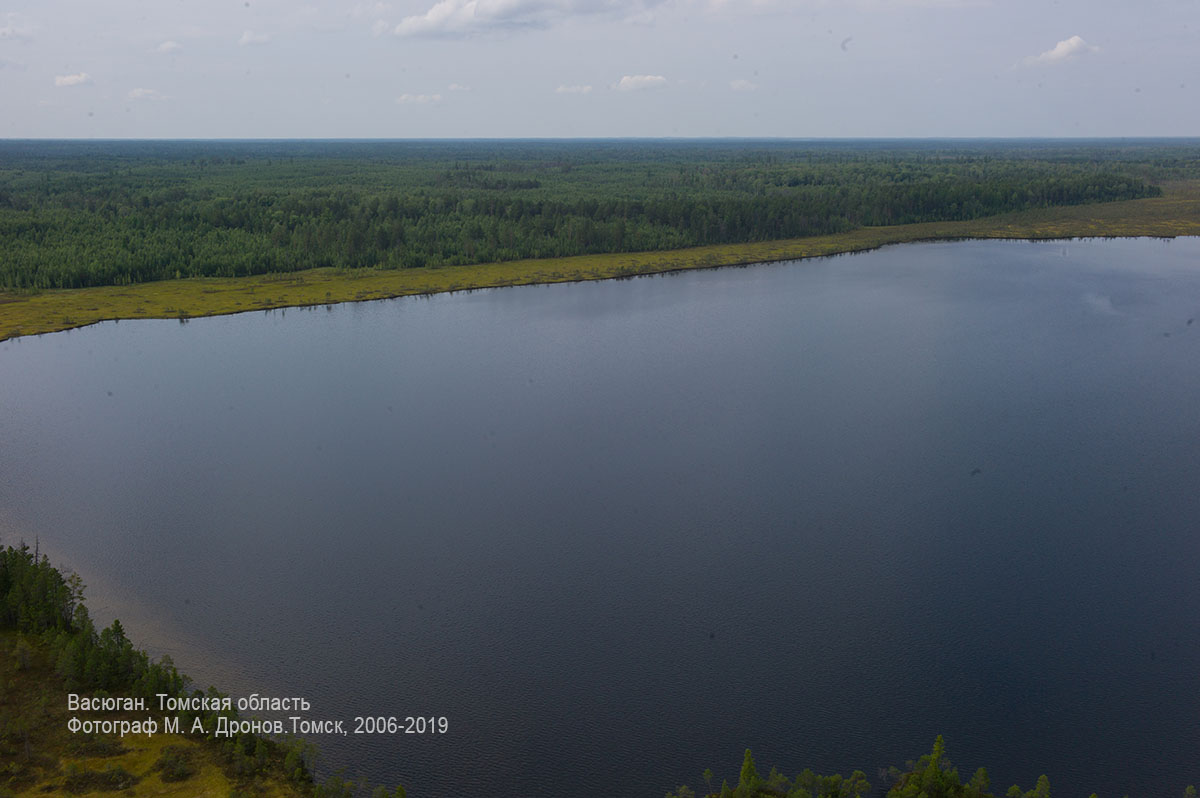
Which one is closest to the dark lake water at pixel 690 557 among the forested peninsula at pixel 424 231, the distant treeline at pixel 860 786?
the distant treeline at pixel 860 786

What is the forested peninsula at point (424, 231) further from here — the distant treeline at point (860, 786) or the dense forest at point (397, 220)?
the distant treeline at point (860, 786)

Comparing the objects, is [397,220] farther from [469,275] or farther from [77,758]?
[77,758]

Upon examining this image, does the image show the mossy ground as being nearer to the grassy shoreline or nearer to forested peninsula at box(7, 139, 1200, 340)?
the grassy shoreline

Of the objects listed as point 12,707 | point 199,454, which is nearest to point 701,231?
point 199,454

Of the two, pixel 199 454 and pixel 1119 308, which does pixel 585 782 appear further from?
pixel 1119 308

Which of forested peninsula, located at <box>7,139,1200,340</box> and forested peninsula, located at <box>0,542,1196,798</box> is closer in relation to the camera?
forested peninsula, located at <box>0,542,1196,798</box>

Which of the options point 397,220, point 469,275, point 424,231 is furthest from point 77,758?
point 397,220

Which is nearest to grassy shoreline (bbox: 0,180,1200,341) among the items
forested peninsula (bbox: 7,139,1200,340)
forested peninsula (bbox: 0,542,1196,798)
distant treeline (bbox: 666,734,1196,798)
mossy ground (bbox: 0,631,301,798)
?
forested peninsula (bbox: 7,139,1200,340)
